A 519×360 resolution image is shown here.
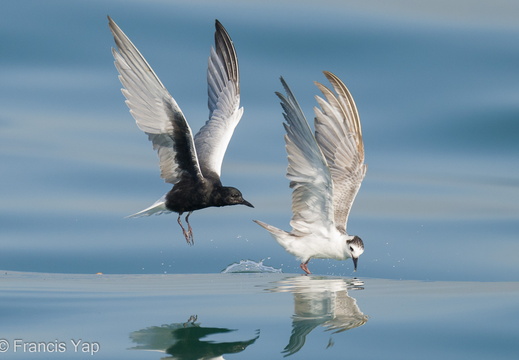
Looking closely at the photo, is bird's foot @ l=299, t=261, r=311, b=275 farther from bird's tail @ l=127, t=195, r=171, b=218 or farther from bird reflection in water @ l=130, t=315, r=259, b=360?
bird reflection in water @ l=130, t=315, r=259, b=360

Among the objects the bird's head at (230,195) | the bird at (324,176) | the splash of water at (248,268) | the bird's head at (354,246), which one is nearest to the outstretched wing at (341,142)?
the bird at (324,176)

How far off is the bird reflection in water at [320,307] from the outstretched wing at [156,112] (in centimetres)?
159

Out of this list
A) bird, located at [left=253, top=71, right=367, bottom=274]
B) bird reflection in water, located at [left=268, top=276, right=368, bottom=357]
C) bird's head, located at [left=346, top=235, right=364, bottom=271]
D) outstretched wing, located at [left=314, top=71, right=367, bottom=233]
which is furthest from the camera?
outstretched wing, located at [left=314, top=71, right=367, bottom=233]

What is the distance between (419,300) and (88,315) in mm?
2778

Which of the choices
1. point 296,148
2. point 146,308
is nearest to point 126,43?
point 296,148

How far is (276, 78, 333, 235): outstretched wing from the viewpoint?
29.0 ft

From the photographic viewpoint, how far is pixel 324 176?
9.39 m

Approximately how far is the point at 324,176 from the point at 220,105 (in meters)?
2.30

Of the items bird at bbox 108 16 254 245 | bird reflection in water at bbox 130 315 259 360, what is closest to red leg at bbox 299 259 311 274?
bird at bbox 108 16 254 245

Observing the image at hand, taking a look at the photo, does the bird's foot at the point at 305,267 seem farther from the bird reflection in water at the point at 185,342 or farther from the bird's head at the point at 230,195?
the bird reflection in water at the point at 185,342

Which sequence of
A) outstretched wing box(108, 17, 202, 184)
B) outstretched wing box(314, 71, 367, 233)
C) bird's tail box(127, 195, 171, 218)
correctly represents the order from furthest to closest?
1. outstretched wing box(314, 71, 367, 233)
2. bird's tail box(127, 195, 171, 218)
3. outstretched wing box(108, 17, 202, 184)

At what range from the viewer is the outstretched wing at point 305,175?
29.0ft

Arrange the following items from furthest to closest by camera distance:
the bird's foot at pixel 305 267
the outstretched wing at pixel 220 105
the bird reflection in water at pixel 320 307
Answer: the outstretched wing at pixel 220 105 < the bird's foot at pixel 305 267 < the bird reflection in water at pixel 320 307

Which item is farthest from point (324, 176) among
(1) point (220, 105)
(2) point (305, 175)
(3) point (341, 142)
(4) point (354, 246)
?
(1) point (220, 105)
